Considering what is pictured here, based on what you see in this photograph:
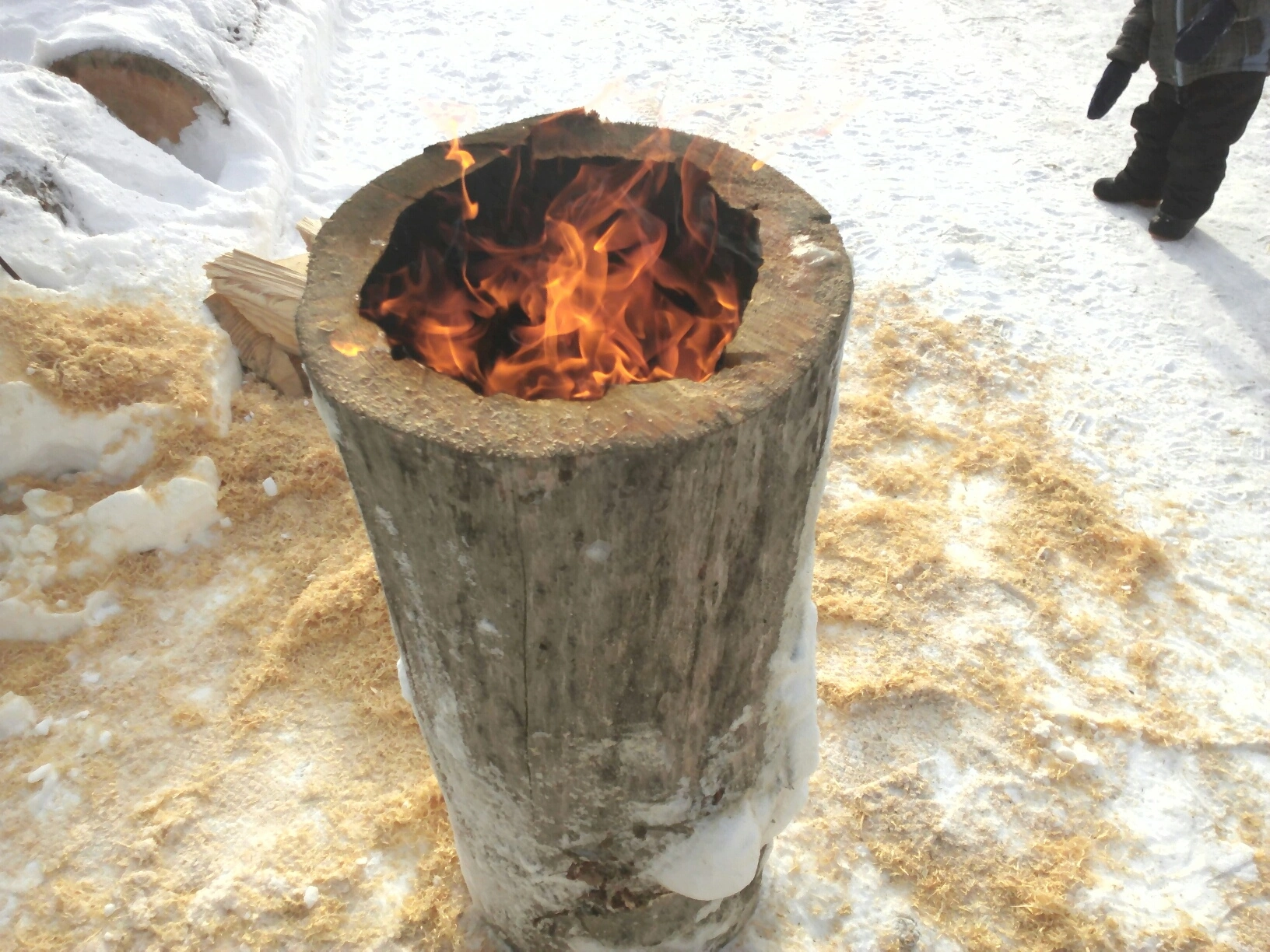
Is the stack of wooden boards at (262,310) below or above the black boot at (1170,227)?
below

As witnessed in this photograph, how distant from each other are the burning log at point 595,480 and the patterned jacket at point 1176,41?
142 inches

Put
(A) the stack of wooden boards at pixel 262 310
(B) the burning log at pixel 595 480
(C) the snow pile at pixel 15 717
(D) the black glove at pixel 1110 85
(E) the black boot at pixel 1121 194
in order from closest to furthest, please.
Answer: (B) the burning log at pixel 595 480 → (C) the snow pile at pixel 15 717 → (A) the stack of wooden boards at pixel 262 310 → (D) the black glove at pixel 1110 85 → (E) the black boot at pixel 1121 194

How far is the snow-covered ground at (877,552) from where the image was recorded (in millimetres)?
2459

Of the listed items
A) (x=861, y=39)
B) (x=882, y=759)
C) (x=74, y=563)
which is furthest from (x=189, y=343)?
(x=861, y=39)

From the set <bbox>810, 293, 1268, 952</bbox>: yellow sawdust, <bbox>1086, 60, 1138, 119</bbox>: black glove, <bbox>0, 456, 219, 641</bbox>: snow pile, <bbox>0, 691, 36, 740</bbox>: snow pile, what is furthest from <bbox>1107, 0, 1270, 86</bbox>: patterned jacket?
<bbox>0, 691, 36, 740</bbox>: snow pile

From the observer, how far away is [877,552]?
3291mm

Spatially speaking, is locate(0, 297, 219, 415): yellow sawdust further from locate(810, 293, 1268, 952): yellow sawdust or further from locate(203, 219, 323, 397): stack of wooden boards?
locate(810, 293, 1268, 952): yellow sawdust

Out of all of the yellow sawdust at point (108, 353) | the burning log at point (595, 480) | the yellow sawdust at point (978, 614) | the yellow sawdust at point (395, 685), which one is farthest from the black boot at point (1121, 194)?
the yellow sawdust at point (108, 353)

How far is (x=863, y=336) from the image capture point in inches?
162

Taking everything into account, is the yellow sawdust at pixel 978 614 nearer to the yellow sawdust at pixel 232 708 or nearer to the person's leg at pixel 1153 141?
the yellow sawdust at pixel 232 708

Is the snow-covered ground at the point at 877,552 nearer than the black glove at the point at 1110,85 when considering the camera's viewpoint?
Yes

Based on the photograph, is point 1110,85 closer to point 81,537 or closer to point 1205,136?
point 1205,136

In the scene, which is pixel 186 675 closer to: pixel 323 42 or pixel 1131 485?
pixel 1131 485

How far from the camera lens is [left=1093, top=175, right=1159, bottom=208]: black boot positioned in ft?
15.5
